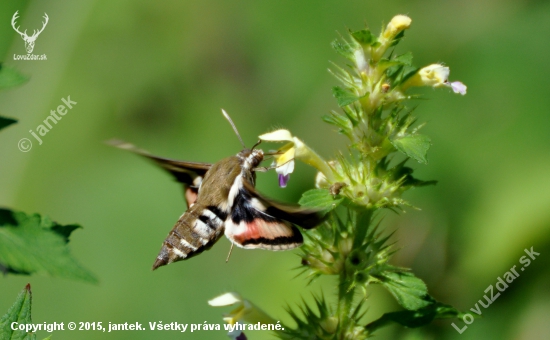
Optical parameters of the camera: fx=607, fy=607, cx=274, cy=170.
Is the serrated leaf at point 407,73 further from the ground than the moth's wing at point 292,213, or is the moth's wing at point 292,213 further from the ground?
the serrated leaf at point 407,73

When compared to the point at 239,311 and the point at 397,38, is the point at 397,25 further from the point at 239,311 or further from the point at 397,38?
the point at 239,311

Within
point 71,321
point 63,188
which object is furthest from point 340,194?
point 63,188

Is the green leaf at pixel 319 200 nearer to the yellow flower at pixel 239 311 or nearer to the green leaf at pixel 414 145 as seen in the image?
the green leaf at pixel 414 145

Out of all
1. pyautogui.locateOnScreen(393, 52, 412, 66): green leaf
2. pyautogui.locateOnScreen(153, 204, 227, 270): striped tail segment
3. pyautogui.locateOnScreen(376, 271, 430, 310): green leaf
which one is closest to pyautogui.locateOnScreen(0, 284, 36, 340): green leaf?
pyautogui.locateOnScreen(153, 204, 227, 270): striped tail segment

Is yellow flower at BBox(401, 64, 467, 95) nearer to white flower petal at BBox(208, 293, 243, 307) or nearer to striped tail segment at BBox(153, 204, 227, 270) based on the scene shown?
striped tail segment at BBox(153, 204, 227, 270)

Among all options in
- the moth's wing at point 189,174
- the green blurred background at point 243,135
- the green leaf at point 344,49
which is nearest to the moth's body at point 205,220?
the moth's wing at point 189,174
